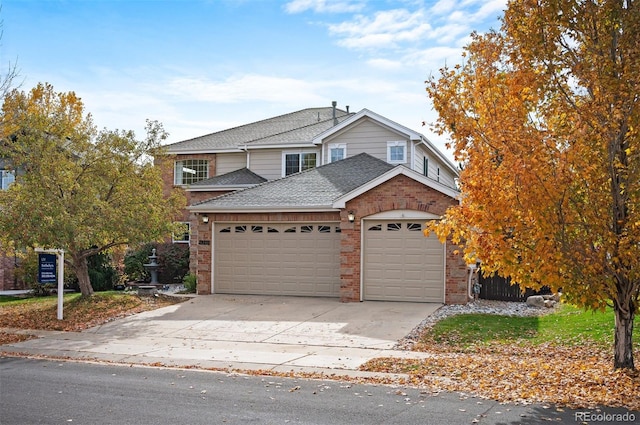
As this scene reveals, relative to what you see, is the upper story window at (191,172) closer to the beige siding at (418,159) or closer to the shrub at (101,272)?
the shrub at (101,272)

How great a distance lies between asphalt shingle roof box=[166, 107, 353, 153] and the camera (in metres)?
27.0

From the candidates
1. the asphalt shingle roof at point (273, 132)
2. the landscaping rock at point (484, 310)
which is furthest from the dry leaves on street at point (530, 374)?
the asphalt shingle roof at point (273, 132)

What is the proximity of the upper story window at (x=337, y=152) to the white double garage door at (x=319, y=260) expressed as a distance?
19.8 feet

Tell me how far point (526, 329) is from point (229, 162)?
17.4 meters

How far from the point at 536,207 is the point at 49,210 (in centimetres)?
1242

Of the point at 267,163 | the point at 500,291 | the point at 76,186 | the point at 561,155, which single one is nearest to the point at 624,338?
the point at 561,155

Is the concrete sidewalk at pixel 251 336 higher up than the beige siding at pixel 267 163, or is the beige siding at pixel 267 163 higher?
the beige siding at pixel 267 163

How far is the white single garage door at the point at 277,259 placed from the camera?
1973cm

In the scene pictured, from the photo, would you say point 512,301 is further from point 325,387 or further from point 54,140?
point 54,140

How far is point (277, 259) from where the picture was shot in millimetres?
20188

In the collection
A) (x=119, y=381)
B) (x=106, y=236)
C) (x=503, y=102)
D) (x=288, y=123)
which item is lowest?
(x=119, y=381)

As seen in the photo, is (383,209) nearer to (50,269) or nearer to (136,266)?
(50,269)

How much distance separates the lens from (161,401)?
8305 mm

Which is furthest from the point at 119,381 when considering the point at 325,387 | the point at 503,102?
the point at 503,102
